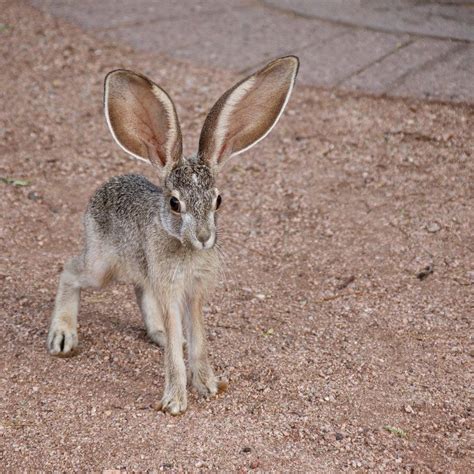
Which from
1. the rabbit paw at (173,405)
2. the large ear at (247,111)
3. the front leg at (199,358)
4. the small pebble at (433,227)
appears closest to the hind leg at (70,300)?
the front leg at (199,358)

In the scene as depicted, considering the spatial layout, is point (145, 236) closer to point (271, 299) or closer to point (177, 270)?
point (177, 270)

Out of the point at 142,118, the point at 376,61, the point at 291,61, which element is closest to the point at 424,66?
the point at 376,61

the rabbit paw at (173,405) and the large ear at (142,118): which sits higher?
the large ear at (142,118)

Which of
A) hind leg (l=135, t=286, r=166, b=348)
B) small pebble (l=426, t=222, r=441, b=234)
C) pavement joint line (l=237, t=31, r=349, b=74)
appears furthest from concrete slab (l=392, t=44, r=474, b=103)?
hind leg (l=135, t=286, r=166, b=348)

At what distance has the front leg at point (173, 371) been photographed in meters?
4.44

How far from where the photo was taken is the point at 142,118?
178 inches

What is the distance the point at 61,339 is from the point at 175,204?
1190mm

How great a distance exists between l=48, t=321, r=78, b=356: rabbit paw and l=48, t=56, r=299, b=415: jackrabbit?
21.0 inches

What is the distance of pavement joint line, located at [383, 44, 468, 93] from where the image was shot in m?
8.09

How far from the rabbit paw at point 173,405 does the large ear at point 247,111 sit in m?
1.13

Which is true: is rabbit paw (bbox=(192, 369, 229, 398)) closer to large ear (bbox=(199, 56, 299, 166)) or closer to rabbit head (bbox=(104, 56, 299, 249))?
rabbit head (bbox=(104, 56, 299, 249))

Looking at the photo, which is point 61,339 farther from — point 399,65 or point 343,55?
point 343,55

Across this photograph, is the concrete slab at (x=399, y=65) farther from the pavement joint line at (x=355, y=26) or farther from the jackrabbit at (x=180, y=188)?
the jackrabbit at (x=180, y=188)

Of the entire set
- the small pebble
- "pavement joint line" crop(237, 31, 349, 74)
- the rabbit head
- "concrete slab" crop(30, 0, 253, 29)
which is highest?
the rabbit head
